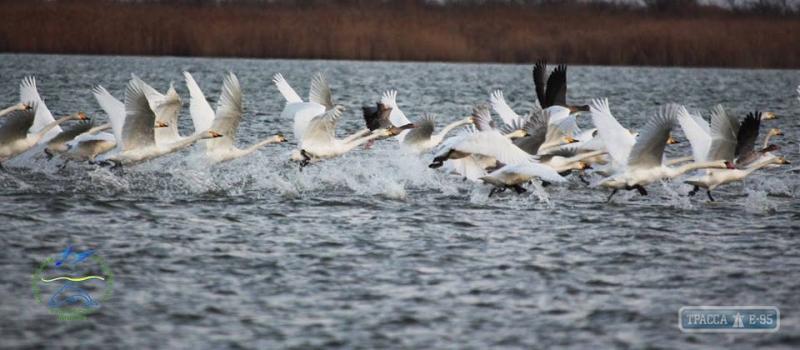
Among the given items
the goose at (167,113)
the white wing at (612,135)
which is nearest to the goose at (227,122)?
the goose at (167,113)

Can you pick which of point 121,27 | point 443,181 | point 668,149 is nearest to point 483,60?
point 121,27

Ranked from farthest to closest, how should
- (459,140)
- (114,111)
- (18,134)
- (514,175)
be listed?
1. (18,134)
2. (114,111)
3. (459,140)
4. (514,175)

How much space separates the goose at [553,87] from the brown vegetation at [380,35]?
2742cm

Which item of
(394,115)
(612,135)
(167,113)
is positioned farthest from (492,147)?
(167,113)

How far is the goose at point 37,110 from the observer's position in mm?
15855

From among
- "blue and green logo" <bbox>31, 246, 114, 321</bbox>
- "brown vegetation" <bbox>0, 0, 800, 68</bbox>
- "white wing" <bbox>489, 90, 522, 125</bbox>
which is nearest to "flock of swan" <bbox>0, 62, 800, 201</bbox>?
"white wing" <bbox>489, 90, 522, 125</bbox>

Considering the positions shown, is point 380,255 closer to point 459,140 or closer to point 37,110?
point 459,140

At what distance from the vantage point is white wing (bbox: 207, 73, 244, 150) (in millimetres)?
14938

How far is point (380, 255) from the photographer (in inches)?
445

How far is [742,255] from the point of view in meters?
11.9

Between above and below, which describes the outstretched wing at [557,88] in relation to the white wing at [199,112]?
above

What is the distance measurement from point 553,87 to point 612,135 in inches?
138

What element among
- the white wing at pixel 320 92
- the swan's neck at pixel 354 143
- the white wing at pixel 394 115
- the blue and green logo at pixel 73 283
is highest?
the white wing at pixel 320 92

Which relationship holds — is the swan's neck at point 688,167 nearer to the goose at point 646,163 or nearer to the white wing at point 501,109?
the goose at point 646,163
